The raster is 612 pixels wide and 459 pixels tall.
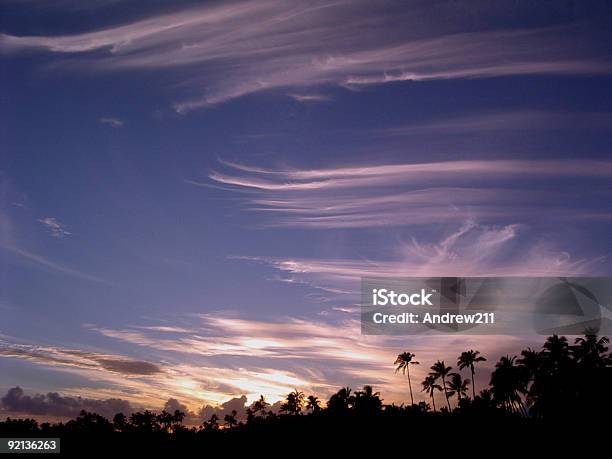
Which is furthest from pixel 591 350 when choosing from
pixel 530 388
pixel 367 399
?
pixel 367 399

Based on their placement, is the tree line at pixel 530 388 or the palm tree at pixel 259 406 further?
the palm tree at pixel 259 406

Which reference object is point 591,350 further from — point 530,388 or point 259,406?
point 259,406

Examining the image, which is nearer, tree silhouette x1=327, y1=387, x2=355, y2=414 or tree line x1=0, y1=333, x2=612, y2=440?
tree line x1=0, y1=333, x2=612, y2=440

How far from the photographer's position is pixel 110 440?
116000 mm

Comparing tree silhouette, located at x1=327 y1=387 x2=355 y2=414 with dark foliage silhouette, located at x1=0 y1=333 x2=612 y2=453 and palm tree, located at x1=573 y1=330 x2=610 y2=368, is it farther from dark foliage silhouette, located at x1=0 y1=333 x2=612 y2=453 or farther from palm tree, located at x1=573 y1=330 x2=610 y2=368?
palm tree, located at x1=573 y1=330 x2=610 y2=368

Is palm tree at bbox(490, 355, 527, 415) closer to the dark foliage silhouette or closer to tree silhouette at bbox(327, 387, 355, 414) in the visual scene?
the dark foliage silhouette

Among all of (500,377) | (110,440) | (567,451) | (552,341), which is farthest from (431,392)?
(110,440)

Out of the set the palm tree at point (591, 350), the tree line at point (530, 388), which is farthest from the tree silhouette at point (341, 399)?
the palm tree at point (591, 350)

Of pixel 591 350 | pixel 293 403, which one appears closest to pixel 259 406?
pixel 293 403

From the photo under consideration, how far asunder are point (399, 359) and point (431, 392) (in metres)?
10.2

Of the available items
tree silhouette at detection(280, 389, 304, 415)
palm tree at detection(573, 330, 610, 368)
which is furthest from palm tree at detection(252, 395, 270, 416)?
palm tree at detection(573, 330, 610, 368)

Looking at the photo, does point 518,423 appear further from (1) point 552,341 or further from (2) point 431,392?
(2) point 431,392

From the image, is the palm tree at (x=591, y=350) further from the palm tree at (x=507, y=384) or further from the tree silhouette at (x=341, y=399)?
the tree silhouette at (x=341, y=399)

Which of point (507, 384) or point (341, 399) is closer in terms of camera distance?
point (507, 384)
